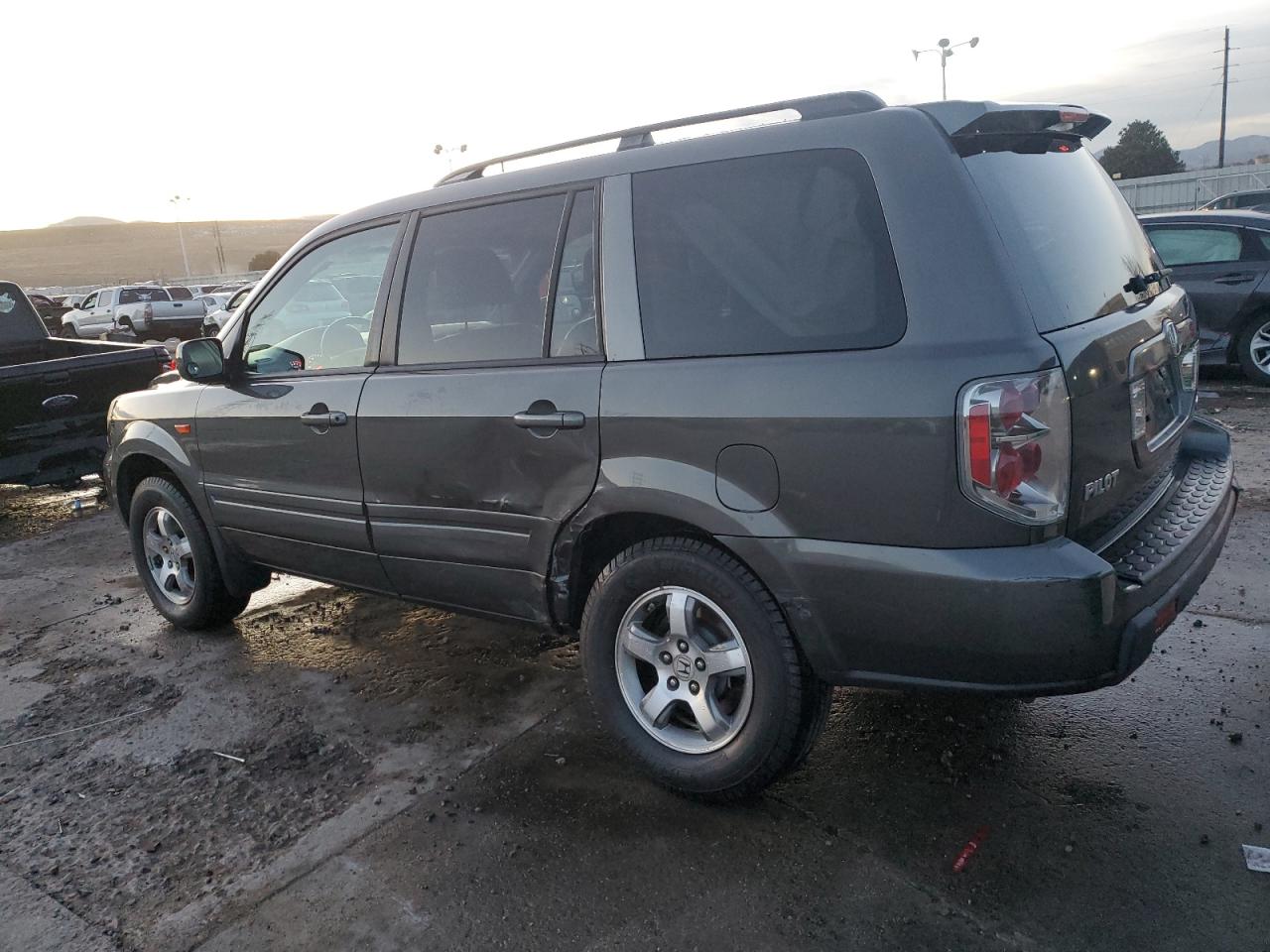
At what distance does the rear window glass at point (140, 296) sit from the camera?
94.9 ft

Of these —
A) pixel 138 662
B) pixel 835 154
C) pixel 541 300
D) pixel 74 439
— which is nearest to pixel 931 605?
pixel 835 154

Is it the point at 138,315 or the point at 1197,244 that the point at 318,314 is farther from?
the point at 138,315

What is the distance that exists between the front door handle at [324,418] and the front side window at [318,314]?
0.21m

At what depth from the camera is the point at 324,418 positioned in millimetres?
3834

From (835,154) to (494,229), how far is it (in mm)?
1292

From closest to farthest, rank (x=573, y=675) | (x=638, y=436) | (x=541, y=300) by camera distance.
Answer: (x=638, y=436) → (x=541, y=300) → (x=573, y=675)

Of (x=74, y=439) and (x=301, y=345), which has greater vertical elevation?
(x=301, y=345)

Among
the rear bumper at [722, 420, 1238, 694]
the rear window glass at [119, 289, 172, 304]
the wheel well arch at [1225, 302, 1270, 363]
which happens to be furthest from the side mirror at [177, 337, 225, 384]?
the rear window glass at [119, 289, 172, 304]

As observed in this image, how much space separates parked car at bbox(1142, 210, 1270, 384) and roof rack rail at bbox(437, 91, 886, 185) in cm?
739

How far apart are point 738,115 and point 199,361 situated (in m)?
2.54

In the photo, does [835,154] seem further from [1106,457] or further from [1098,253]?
[1106,457]

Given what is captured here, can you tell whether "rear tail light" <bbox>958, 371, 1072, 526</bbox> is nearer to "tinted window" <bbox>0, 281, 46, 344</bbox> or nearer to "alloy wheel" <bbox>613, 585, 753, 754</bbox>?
"alloy wheel" <bbox>613, 585, 753, 754</bbox>

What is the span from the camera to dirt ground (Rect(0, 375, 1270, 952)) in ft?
8.43

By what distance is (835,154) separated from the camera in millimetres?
2701
